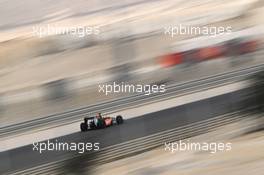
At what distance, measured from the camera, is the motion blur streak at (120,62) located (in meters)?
5.60

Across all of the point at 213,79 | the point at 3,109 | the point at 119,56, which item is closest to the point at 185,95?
the point at 213,79

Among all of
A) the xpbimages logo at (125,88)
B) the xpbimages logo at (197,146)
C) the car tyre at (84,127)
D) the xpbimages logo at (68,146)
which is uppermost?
the xpbimages logo at (125,88)

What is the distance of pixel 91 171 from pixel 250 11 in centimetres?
282

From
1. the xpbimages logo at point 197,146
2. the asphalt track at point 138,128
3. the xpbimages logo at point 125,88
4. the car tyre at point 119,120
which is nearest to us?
the asphalt track at point 138,128

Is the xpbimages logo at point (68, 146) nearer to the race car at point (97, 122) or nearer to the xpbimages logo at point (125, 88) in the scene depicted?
the race car at point (97, 122)

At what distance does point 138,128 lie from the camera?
5777 mm

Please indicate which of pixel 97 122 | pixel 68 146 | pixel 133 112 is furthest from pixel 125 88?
pixel 68 146

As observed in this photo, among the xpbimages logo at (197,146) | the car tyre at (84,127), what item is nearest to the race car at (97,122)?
the car tyre at (84,127)

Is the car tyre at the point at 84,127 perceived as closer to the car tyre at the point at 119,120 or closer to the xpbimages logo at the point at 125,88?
the car tyre at the point at 119,120

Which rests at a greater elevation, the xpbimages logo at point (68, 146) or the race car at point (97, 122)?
the race car at point (97, 122)

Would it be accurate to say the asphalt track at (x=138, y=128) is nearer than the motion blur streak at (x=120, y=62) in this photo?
Yes

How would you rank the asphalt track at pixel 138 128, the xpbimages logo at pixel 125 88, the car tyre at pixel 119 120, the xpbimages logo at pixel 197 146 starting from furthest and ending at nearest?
the xpbimages logo at pixel 125 88 < the car tyre at pixel 119 120 < the xpbimages logo at pixel 197 146 < the asphalt track at pixel 138 128

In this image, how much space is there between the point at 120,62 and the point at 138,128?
1.01 meters

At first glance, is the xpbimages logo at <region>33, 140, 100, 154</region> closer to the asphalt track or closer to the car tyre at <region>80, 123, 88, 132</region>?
the asphalt track
